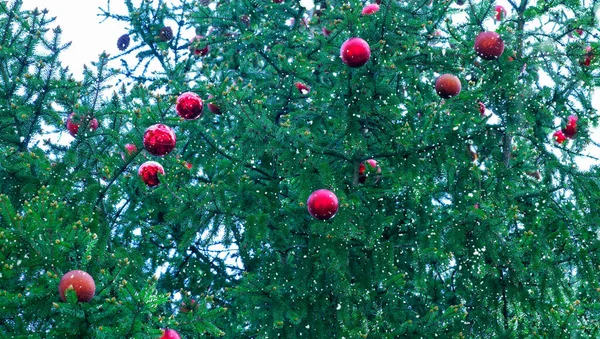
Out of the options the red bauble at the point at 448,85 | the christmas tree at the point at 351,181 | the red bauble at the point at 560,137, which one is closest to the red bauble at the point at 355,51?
the christmas tree at the point at 351,181

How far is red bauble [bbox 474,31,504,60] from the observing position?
19.9 feet

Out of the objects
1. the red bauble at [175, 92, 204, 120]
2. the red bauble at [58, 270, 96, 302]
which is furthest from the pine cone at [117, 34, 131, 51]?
the red bauble at [58, 270, 96, 302]

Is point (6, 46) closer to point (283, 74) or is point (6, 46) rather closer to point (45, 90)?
point (45, 90)

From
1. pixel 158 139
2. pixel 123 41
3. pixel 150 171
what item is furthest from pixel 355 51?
pixel 123 41

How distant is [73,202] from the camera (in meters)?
5.71

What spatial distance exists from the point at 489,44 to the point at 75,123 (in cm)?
359

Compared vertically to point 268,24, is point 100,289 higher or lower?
lower

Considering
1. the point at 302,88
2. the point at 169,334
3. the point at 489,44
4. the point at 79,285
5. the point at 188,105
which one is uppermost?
the point at 302,88

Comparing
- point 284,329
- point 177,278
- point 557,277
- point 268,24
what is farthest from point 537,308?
point 268,24

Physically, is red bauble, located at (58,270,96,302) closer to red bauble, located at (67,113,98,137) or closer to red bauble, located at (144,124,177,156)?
red bauble, located at (144,124,177,156)

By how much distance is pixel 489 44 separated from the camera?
19.9ft

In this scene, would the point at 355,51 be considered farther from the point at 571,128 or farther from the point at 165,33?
the point at 165,33

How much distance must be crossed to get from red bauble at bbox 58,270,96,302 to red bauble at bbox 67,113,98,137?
198 cm

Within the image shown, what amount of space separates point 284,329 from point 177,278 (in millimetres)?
2087
